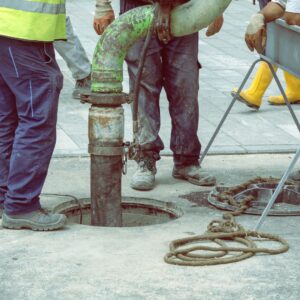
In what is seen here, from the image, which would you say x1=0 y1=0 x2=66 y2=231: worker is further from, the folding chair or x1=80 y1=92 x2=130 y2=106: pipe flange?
the folding chair

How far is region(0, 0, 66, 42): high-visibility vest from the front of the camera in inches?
225

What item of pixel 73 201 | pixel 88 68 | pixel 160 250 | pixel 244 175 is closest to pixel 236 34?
pixel 88 68

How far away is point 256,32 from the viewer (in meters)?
6.45

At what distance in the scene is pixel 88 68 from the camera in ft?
32.5

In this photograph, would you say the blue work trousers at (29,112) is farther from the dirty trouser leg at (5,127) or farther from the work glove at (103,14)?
the work glove at (103,14)

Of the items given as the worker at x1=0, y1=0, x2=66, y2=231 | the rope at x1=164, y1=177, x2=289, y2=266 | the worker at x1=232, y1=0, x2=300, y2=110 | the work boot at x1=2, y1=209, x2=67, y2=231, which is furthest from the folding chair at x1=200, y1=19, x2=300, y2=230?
the worker at x1=232, y1=0, x2=300, y2=110

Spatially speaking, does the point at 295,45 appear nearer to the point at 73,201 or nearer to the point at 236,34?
the point at 73,201

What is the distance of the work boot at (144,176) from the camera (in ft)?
22.8

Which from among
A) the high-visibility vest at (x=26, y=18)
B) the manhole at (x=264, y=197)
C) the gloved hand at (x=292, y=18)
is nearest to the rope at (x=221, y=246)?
the manhole at (x=264, y=197)

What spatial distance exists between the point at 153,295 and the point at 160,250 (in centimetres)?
71

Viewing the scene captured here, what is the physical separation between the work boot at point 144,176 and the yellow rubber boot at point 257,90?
2462 mm

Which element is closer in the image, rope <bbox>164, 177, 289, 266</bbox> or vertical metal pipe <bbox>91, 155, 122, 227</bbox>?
rope <bbox>164, 177, 289, 266</bbox>

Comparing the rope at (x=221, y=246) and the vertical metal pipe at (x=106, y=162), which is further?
the vertical metal pipe at (x=106, y=162)

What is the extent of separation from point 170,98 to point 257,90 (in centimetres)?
241
